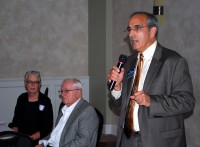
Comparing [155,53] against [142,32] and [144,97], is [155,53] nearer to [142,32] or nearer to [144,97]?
[142,32]

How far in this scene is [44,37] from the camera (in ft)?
21.1

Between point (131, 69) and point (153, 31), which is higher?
point (153, 31)

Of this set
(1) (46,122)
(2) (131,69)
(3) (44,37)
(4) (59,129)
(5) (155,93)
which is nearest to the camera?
(5) (155,93)

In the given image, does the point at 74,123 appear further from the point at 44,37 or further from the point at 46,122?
the point at 44,37

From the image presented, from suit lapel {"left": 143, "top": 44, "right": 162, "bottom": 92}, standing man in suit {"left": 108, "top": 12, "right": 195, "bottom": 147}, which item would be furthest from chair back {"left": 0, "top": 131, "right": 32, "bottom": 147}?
suit lapel {"left": 143, "top": 44, "right": 162, "bottom": 92}

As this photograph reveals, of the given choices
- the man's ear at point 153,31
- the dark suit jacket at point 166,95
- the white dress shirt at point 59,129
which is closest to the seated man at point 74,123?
the white dress shirt at point 59,129

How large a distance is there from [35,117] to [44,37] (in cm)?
255

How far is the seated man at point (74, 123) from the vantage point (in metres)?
3.13

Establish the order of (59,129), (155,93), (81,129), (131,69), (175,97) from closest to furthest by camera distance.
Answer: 1. (175,97)
2. (155,93)
3. (131,69)
4. (81,129)
5. (59,129)

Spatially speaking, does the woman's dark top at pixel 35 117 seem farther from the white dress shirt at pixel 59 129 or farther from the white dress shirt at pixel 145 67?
the white dress shirt at pixel 145 67

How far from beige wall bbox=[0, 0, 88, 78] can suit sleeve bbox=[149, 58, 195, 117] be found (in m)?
4.33

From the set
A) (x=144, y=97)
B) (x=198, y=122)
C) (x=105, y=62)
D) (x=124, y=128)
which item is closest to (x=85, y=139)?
(x=124, y=128)

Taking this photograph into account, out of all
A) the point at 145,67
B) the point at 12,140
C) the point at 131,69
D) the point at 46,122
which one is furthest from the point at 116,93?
the point at 46,122

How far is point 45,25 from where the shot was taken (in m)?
6.43
